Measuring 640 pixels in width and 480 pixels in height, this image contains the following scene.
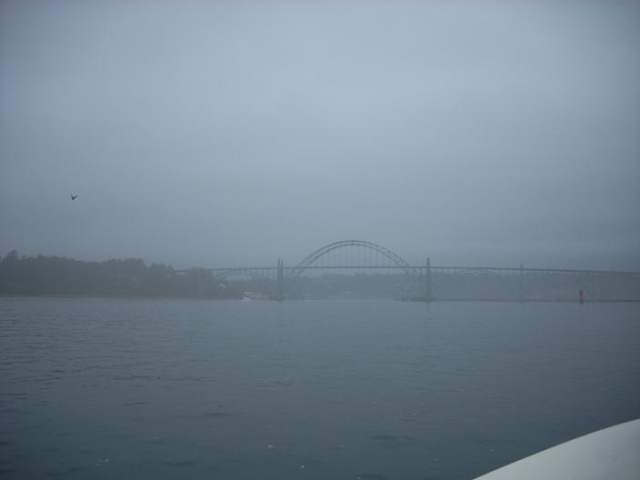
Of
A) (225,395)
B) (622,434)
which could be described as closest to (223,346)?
(225,395)

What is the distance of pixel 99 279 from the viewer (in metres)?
85.4

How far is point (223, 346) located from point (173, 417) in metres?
10.6

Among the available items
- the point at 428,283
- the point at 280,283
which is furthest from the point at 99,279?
the point at 428,283

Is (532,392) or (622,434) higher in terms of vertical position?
(622,434)

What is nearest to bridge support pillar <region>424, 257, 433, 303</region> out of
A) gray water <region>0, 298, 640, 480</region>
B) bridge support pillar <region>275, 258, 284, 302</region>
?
bridge support pillar <region>275, 258, 284, 302</region>

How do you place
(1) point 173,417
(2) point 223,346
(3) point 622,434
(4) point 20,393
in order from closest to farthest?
(3) point 622,434
(1) point 173,417
(4) point 20,393
(2) point 223,346

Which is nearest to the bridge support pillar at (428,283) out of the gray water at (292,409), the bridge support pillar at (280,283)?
the bridge support pillar at (280,283)

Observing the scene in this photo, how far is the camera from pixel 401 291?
120500 mm

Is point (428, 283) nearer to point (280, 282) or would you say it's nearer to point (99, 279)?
point (280, 282)

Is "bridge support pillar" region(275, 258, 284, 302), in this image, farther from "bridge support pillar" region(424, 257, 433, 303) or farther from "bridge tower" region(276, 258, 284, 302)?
"bridge support pillar" region(424, 257, 433, 303)

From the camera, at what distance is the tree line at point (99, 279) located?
7544 centimetres

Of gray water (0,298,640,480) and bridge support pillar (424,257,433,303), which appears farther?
bridge support pillar (424,257,433,303)

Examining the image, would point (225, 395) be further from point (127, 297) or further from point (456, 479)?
point (127, 297)

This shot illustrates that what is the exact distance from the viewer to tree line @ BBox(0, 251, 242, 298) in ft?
247
